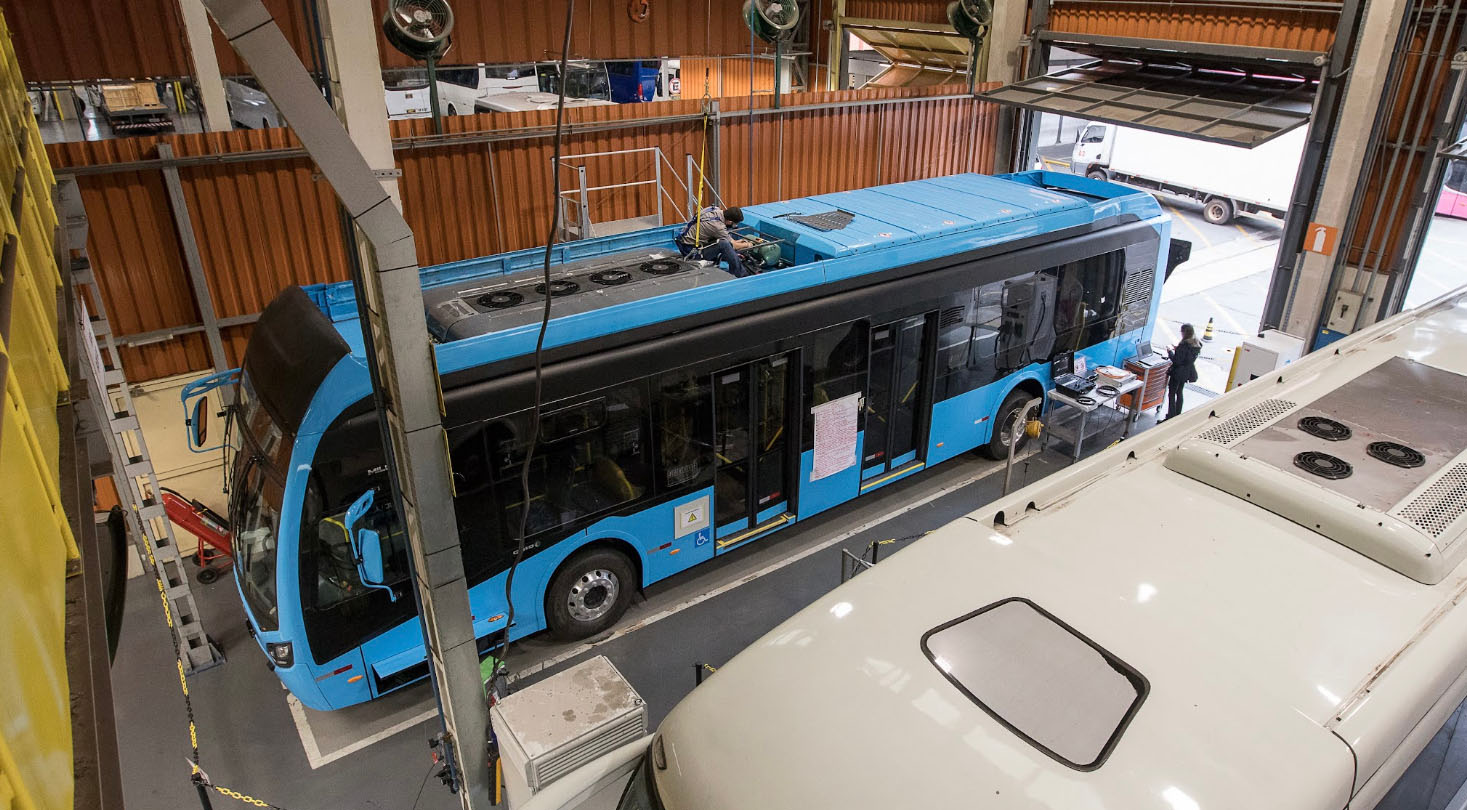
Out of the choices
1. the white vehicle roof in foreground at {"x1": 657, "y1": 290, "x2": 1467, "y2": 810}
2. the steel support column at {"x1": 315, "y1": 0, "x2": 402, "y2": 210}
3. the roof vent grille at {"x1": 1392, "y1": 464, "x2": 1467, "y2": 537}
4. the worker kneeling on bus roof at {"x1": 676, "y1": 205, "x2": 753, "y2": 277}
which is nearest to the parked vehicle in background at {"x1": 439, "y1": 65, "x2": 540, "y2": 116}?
the worker kneeling on bus roof at {"x1": 676, "y1": 205, "x2": 753, "y2": 277}

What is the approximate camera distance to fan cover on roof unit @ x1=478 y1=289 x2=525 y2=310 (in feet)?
23.6

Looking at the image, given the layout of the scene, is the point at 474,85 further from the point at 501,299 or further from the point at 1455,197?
the point at 1455,197

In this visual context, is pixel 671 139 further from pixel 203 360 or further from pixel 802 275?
pixel 203 360

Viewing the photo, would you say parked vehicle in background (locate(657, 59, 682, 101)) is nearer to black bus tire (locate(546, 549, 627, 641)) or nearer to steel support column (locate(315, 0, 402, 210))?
black bus tire (locate(546, 549, 627, 641))

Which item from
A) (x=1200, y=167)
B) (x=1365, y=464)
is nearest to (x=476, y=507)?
(x=1365, y=464)

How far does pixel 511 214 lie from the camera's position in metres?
11.0

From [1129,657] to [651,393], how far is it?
14.1 ft

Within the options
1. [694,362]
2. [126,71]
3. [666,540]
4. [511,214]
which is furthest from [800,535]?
[126,71]

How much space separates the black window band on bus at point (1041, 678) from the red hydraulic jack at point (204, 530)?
20.7 ft

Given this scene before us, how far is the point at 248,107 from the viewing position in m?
14.7

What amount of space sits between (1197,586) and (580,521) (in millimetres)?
4540

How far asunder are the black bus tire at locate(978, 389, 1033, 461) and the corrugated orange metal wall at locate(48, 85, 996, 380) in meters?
4.76

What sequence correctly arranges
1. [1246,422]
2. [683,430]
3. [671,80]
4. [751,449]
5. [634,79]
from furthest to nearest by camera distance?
[634,79] < [671,80] < [751,449] < [683,430] < [1246,422]

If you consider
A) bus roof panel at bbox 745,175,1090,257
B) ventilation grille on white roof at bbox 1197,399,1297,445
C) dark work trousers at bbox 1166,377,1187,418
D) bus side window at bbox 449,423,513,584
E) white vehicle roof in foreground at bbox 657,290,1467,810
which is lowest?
dark work trousers at bbox 1166,377,1187,418
